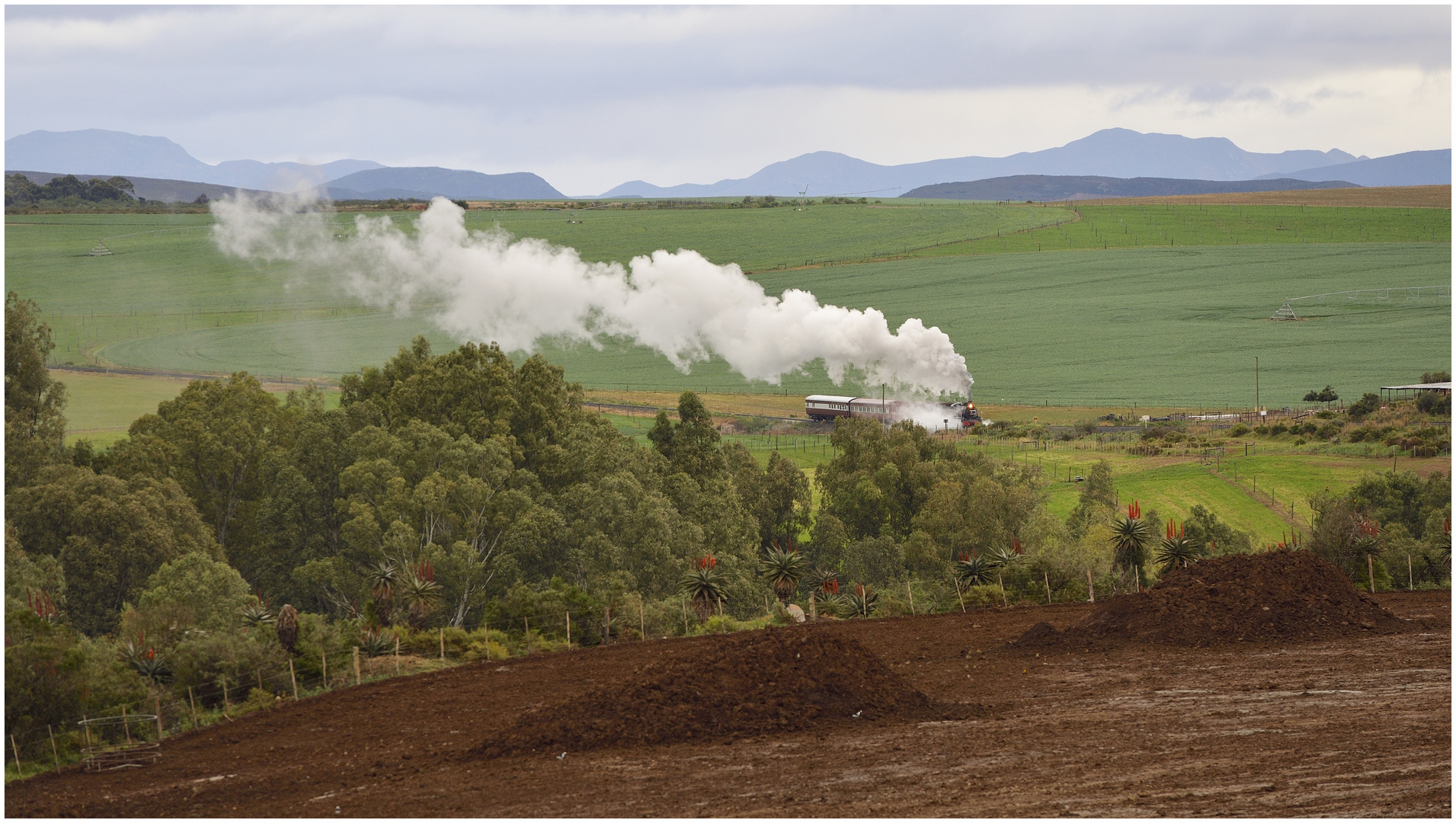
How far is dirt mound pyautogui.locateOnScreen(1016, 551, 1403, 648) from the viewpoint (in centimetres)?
2552

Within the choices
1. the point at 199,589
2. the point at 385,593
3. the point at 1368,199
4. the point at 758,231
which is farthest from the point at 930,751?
the point at 1368,199

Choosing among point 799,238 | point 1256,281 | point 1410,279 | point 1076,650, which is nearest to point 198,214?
point 799,238

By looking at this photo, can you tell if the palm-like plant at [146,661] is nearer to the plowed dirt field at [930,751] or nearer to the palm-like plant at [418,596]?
the plowed dirt field at [930,751]

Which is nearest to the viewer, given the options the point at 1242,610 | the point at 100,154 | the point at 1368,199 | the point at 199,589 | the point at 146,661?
the point at 1242,610

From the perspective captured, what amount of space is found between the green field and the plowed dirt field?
278 ft

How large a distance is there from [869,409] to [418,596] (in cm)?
6203

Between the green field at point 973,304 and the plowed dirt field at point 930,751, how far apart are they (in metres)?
84.6

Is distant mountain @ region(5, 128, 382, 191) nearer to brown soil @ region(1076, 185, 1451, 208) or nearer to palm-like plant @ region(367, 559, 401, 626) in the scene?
palm-like plant @ region(367, 559, 401, 626)

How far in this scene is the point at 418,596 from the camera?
115 feet

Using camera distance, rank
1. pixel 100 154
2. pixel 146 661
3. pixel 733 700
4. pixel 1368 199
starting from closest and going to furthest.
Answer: pixel 733 700
pixel 146 661
pixel 100 154
pixel 1368 199

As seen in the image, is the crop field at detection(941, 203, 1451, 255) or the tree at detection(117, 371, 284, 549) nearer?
the tree at detection(117, 371, 284, 549)

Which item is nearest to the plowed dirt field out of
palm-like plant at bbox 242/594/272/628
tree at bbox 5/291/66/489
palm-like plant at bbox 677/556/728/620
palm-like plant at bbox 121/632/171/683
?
palm-like plant at bbox 121/632/171/683

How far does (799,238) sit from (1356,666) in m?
160

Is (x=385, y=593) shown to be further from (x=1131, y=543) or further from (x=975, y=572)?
(x=1131, y=543)
